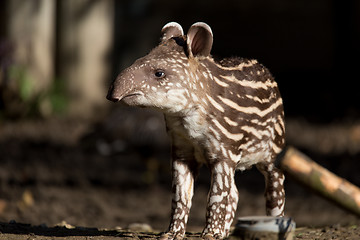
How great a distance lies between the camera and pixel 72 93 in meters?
12.3

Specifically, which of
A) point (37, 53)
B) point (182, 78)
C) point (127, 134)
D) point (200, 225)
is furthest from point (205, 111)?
point (37, 53)

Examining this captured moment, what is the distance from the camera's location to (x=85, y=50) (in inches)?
483

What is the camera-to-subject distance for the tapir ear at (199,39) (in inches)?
166

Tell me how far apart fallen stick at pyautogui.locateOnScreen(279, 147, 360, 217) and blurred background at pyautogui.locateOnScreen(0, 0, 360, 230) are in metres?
3.23

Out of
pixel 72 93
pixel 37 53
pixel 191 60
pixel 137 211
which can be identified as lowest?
pixel 137 211

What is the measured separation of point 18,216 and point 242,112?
13.4 feet

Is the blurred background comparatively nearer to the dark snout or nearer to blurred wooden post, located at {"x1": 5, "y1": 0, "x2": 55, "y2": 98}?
blurred wooden post, located at {"x1": 5, "y1": 0, "x2": 55, "y2": 98}

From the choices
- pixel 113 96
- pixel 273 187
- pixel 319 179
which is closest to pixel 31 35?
pixel 273 187

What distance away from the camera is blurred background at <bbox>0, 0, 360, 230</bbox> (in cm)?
843

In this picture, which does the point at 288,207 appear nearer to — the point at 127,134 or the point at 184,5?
the point at 127,134

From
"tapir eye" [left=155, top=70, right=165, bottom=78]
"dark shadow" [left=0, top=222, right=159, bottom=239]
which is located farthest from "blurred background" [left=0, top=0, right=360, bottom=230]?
"tapir eye" [left=155, top=70, right=165, bottom=78]

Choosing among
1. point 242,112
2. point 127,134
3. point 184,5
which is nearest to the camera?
point 242,112

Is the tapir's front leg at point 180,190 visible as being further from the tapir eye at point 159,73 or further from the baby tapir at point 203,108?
the tapir eye at point 159,73

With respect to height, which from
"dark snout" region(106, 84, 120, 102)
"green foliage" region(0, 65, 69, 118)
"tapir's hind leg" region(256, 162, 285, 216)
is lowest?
"green foliage" region(0, 65, 69, 118)
